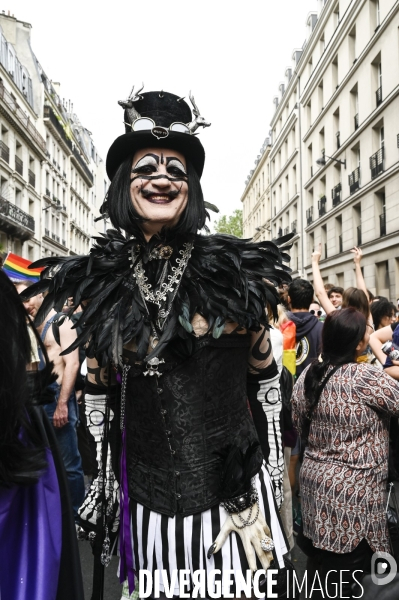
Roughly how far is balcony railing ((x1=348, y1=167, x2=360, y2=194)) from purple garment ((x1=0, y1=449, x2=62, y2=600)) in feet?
78.6

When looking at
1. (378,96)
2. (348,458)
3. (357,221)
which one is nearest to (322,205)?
(357,221)

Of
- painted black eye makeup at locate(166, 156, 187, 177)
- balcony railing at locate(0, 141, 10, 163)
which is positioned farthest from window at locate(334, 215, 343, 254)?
painted black eye makeup at locate(166, 156, 187, 177)

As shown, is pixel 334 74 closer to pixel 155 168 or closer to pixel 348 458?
pixel 348 458

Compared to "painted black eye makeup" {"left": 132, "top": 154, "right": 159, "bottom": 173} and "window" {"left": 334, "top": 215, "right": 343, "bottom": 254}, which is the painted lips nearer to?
"painted black eye makeup" {"left": 132, "top": 154, "right": 159, "bottom": 173}

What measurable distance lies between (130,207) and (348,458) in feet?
5.83

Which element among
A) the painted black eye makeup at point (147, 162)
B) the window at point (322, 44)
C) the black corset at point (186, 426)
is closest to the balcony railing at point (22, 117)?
the window at point (322, 44)

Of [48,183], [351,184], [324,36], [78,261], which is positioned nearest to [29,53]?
[48,183]

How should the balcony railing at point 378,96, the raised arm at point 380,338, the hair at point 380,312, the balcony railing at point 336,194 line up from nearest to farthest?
the raised arm at point 380,338 → the hair at point 380,312 → the balcony railing at point 378,96 → the balcony railing at point 336,194

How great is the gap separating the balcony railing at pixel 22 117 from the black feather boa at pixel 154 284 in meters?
27.9

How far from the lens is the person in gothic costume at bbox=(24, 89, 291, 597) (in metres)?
1.81

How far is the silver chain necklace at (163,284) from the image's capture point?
1.99 metres

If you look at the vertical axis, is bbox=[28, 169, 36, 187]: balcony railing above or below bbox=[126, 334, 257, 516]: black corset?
above

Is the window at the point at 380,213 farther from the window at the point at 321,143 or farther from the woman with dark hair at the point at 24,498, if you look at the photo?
the woman with dark hair at the point at 24,498

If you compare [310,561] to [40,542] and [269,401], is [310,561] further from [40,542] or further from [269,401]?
[40,542]
